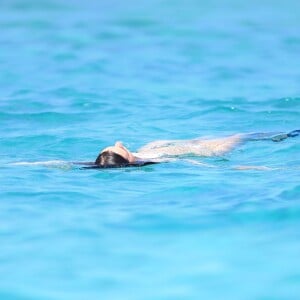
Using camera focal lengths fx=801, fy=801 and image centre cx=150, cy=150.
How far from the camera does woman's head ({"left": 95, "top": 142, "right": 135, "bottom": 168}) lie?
763 centimetres

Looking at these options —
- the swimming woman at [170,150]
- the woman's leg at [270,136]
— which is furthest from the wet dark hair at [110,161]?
the woman's leg at [270,136]

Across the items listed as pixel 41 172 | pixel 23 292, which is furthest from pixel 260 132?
pixel 23 292

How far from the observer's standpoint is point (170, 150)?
8969 millimetres

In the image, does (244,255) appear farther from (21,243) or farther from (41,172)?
(41,172)

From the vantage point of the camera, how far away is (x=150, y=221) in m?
6.25

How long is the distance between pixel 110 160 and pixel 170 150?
1.41 metres

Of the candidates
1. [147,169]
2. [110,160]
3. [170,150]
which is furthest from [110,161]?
[170,150]

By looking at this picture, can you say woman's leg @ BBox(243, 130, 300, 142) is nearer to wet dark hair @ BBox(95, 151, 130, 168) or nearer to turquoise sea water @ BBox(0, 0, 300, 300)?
turquoise sea water @ BBox(0, 0, 300, 300)

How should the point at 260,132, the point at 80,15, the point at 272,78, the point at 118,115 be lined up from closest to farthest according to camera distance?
the point at 260,132
the point at 118,115
the point at 272,78
the point at 80,15

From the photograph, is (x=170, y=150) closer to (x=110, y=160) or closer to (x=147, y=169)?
(x=147, y=169)

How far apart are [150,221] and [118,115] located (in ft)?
19.6

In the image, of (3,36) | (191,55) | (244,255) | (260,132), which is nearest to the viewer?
(244,255)

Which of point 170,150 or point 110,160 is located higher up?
point 170,150

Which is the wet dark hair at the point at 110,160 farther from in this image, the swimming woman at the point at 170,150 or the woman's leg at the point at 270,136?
the woman's leg at the point at 270,136
